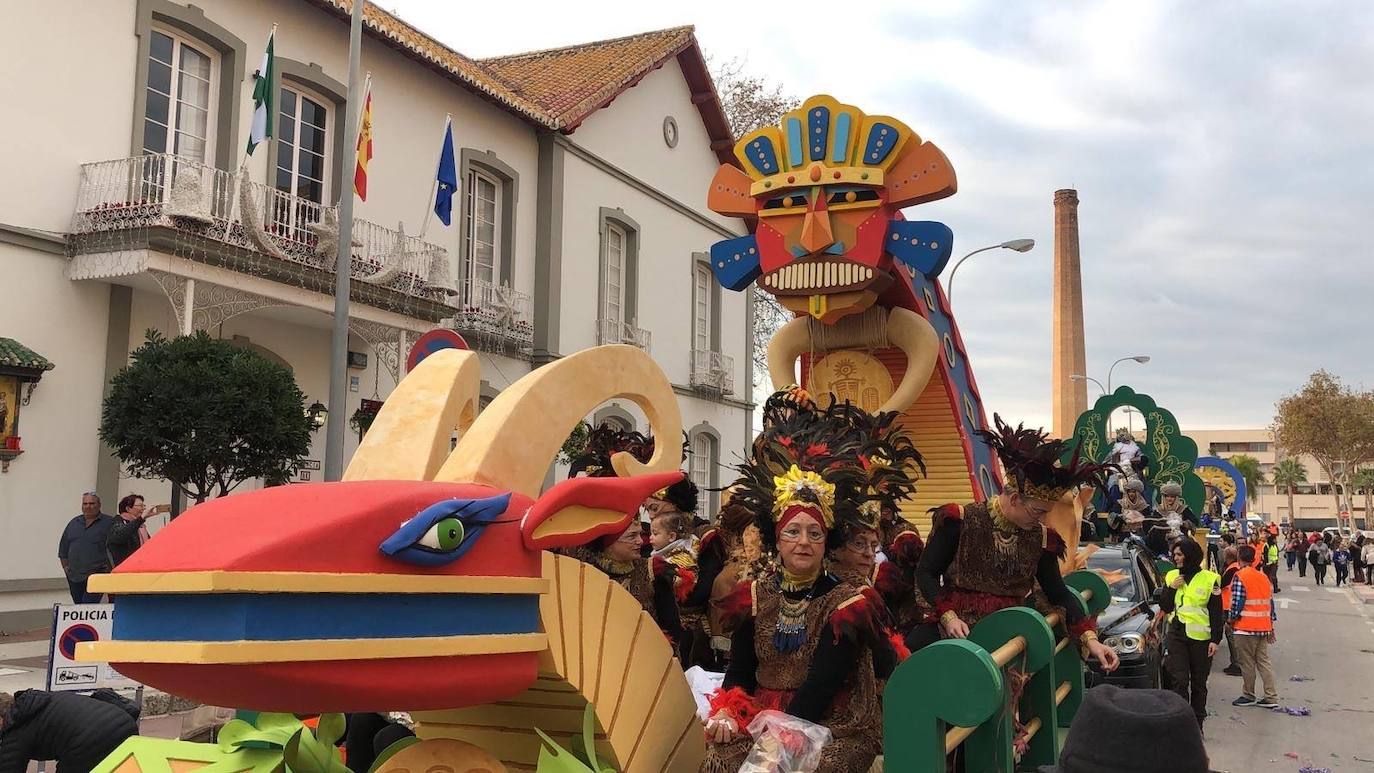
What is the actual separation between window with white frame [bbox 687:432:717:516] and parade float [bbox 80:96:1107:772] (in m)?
19.8

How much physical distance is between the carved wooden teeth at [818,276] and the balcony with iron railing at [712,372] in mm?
16019

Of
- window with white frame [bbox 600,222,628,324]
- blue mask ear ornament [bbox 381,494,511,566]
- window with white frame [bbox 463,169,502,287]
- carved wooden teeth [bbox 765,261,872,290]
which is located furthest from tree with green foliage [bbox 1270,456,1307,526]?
blue mask ear ornament [bbox 381,494,511,566]

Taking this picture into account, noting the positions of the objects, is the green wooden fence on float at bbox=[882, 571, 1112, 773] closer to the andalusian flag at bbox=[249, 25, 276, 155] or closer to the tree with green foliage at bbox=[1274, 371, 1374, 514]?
the andalusian flag at bbox=[249, 25, 276, 155]

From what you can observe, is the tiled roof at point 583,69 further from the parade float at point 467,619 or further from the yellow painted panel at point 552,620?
the yellow painted panel at point 552,620

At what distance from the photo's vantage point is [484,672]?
8.52ft

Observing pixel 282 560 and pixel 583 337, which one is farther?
pixel 583 337

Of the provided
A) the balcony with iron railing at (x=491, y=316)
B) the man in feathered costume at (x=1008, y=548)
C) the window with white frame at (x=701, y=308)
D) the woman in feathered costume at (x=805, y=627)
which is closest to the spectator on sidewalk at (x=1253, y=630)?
the man in feathered costume at (x=1008, y=548)

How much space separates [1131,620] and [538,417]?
7.21m

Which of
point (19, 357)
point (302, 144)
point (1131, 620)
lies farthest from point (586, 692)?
point (302, 144)

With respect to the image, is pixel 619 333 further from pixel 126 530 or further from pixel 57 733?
pixel 57 733

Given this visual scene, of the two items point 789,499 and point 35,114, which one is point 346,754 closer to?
point 789,499

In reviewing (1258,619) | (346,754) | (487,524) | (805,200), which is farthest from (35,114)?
(1258,619)

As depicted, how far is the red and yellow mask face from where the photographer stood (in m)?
7.40

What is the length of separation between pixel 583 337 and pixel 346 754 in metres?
17.0
